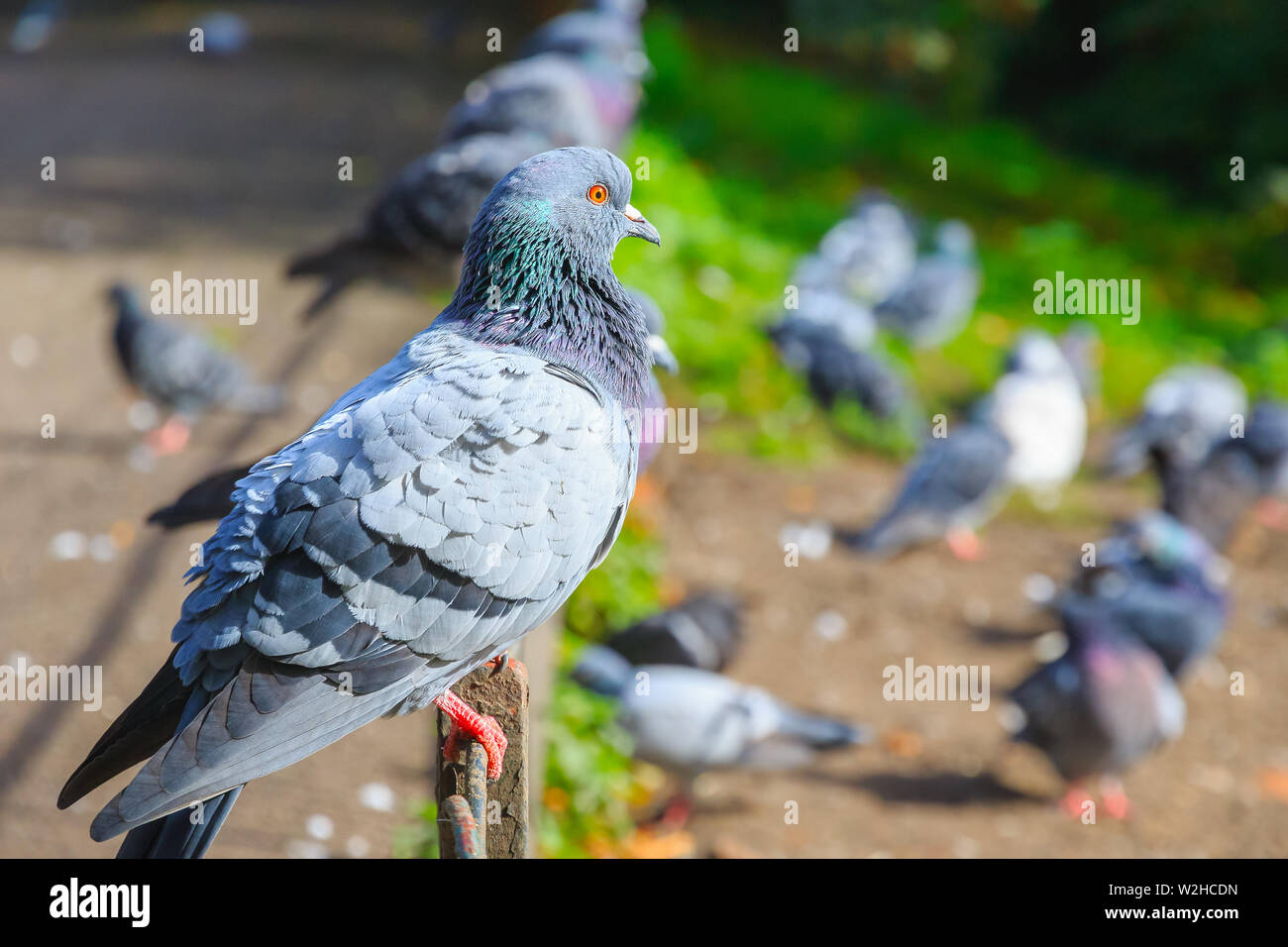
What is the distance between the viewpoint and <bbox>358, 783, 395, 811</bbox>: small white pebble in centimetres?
404

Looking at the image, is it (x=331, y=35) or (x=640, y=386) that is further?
(x=331, y=35)

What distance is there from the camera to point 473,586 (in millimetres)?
2352

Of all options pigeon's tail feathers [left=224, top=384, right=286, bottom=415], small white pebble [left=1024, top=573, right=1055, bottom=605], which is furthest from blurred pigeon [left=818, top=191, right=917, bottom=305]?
pigeon's tail feathers [left=224, top=384, right=286, bottom=415]

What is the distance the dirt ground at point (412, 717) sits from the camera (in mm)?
4320

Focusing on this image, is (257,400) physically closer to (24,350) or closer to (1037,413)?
(24,350)

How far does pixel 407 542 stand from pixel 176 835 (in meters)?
0.70

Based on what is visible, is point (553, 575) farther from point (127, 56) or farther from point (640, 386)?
point (127, 56)

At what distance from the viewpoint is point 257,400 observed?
6695 millimetres

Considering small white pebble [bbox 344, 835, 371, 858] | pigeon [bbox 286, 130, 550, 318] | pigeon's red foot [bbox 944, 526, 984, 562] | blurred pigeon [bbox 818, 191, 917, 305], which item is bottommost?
small white pebble [bbox 344, 835, 371, 858]

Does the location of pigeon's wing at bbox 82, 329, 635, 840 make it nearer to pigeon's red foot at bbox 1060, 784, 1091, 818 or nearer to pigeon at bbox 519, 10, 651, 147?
pigeon's red foot at bbox 1060, 784, 1091, 818

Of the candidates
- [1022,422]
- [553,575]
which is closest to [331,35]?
[1022,422]

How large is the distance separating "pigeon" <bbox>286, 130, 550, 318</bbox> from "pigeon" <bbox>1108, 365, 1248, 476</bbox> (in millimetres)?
4407

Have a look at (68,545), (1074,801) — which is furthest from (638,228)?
(68,545)
